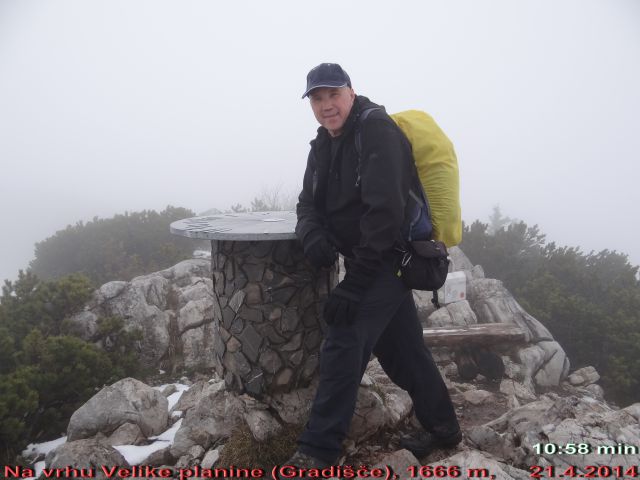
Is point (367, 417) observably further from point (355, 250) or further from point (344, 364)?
point (355, 250)

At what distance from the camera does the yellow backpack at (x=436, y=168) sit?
2.67 metres

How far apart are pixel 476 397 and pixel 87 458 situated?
162 inches

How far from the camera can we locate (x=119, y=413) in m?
4.00

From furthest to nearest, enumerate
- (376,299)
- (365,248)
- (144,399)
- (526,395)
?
(526,395), (144,399), (376,299), (365,248)

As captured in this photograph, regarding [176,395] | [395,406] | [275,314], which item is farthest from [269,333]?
[176,395]

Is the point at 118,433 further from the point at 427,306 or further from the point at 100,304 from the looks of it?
the point at 427,306

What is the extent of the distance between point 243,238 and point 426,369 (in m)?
1.69

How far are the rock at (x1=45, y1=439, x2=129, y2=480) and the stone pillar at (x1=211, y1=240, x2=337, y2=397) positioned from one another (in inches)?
42.1

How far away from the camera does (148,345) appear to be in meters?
6.46

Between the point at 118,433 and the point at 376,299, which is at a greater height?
the point at 376,299

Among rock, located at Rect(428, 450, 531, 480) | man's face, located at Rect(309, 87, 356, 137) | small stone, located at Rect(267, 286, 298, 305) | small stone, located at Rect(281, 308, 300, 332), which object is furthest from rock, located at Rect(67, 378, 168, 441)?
man's face, located at Rect(309, 87, 356, 137)

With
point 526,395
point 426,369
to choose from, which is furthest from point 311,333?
point 526,395

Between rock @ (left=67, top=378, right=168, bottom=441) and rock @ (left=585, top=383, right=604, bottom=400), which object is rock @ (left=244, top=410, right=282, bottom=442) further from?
rock @ (left=585, top=383, right=604, bottom=400)

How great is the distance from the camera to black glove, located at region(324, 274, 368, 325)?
2.53 meters
